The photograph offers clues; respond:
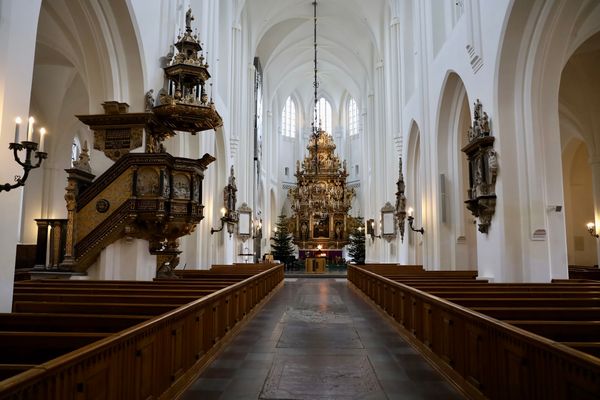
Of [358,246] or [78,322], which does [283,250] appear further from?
[78,322]

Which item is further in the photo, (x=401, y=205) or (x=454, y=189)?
(x=401, y=205)

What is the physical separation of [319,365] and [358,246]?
25502mm

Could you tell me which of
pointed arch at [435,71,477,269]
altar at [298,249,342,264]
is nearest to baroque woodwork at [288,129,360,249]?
altar at [298,249,342,264]

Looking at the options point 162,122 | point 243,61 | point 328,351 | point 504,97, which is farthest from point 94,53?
point 243,61

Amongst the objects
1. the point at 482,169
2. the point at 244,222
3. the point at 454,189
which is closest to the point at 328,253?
the point at 244,222

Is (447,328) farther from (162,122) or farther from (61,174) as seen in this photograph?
(61,174)

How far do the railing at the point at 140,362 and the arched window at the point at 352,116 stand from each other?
3373cm

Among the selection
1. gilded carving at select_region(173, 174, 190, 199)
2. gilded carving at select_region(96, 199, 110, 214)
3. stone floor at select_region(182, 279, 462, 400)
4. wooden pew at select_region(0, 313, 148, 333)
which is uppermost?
gilded carving at select_region(173, 174, 190, 199)

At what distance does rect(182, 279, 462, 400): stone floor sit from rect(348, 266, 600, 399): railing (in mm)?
219

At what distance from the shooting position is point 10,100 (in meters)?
4.77

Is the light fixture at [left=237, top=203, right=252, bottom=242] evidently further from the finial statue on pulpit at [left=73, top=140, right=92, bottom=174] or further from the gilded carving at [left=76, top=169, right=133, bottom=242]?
the gilded carving at [left=76, top=169, right=133, bottom=242]

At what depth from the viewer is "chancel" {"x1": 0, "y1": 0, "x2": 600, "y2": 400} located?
3635mm

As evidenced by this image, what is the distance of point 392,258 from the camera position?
21.1 m

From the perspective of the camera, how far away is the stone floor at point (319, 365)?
13.4ft
